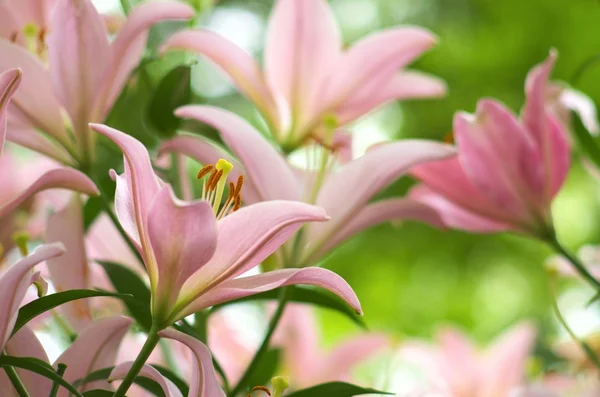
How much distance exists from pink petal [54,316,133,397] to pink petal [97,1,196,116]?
0.34 feet

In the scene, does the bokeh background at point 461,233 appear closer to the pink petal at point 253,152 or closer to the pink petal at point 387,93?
the pink petal at point 387,93

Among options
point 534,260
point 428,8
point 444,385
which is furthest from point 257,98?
point 428,8

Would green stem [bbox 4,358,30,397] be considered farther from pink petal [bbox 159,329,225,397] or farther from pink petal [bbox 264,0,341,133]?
pink petal [bbox 264,0,341,133]

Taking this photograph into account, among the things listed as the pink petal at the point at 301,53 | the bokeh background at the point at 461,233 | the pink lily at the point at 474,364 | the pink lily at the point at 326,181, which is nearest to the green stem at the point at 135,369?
the pink lily at the point at 326,181

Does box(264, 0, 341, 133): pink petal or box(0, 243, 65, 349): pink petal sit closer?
box(0, 243, 65, 349): pink petal

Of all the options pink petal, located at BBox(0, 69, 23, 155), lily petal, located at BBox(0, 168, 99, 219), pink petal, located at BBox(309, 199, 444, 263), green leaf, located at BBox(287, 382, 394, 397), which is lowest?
green leaf, located at BBox(287, 382, 394, 397)

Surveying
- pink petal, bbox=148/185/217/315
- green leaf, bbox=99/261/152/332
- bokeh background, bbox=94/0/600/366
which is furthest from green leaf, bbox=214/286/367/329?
bokeh background, bbox=94/0/600/366

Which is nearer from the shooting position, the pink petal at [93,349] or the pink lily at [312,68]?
the pink petal at [93,349]

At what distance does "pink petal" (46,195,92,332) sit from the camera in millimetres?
357

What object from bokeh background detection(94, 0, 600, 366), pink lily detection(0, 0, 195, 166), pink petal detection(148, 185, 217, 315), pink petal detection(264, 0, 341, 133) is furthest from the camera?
bokeh background detection(94, 0, 600, 366)

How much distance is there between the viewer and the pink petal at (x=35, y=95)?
1.12 ft

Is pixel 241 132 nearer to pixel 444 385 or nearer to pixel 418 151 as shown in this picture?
pixel 418 151

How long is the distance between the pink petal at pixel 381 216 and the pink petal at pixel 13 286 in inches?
5.4

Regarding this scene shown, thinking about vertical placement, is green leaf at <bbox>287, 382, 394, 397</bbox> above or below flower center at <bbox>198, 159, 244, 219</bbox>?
below
